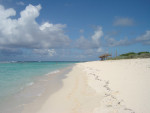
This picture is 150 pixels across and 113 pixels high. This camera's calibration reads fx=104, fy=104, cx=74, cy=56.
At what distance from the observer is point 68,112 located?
3.33 metres

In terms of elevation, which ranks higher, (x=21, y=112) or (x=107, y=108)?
(x=107, y=108)

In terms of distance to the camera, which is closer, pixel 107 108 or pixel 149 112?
pixel 149 112

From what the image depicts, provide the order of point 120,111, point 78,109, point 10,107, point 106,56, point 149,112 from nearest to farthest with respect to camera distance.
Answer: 1. point 149,112
2. point 120,111
3. point 78,109
4. point 10,107
5. point 106,56

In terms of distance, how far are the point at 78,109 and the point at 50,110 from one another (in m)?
1.00

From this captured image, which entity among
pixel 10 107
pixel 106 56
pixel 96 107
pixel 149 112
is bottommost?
pixel 10 107

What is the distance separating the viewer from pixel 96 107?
3434mm

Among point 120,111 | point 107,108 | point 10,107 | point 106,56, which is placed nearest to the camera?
point 120,111

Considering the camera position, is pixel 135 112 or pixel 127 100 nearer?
pixel 135 112

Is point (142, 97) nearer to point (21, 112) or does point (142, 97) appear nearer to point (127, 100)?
point (127, 100)

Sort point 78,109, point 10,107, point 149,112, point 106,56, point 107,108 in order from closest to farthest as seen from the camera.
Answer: point 149,112 → point 107,108 → point 78,109 → point 10,107 → point 106,56

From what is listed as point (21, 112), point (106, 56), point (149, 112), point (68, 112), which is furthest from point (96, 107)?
point (106, 56)

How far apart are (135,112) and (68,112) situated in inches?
76.2

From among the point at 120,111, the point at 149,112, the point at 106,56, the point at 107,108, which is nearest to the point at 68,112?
the point at 107,108

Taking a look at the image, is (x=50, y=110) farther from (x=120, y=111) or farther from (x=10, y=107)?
(x=120, y=111)
